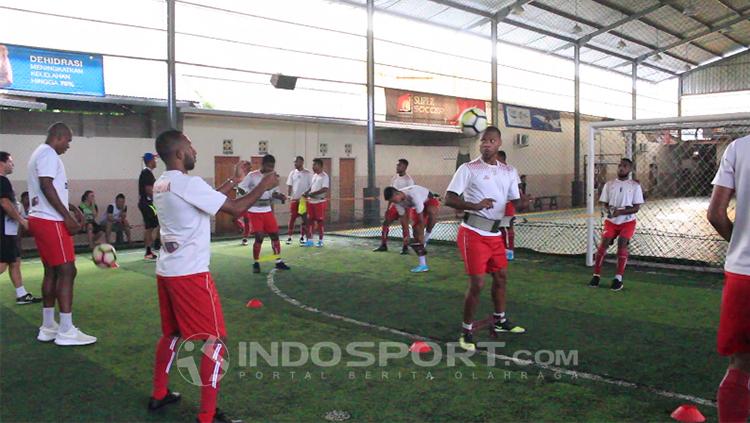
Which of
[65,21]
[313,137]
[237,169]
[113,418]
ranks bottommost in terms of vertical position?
[113,418]

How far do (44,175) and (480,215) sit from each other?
4.07 metres

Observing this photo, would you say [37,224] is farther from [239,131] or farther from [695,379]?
[239,131]

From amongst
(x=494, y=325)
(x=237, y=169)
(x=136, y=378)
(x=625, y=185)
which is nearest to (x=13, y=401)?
(x=136, y=378)

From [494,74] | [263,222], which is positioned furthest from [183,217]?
[494,74]

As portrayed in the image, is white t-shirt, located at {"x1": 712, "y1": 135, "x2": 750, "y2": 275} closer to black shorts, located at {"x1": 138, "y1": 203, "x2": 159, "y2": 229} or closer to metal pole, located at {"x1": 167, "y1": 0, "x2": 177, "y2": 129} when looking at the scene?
black shorts, located at {"x1": 138, "y1": 203, "x2": 159, "y2": 229}

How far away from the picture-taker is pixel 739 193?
2971 mm

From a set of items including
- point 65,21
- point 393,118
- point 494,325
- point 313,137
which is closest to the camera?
point 494,325

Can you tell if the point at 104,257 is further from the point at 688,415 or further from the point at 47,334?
the point at 688,415

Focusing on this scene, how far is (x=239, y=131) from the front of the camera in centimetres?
1908

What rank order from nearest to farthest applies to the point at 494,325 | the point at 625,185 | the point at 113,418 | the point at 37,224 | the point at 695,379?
the point at 113,418, the point at 695,379, the point at 37,224, the point at 494,325, the point at 625,185

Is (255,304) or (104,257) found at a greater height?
(104,257)

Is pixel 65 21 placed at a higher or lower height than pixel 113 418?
higher

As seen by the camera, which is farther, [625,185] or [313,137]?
[313,137]

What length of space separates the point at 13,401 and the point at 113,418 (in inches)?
36.3
